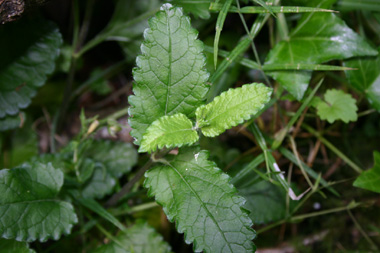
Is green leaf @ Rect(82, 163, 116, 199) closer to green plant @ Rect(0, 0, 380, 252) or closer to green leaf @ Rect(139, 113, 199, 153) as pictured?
green plant @ Rect(0, 0, 380, 252)

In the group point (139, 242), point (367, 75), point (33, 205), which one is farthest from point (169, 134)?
point (367, 75)

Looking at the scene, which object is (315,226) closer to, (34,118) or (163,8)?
(163,8)

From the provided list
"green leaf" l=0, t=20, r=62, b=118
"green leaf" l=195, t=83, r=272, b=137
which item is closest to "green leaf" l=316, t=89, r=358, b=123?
"green leaf" l=195, t=83, r=272, b=137

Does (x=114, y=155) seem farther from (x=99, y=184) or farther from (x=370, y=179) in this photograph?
(x=370, y=179)

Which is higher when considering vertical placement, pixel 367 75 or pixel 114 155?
pixel 367 75

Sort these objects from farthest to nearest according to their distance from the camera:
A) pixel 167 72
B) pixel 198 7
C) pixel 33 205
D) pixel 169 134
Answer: pixel 198 7 < pixel 33 205 < pixel 167 72 < pixel 169 134

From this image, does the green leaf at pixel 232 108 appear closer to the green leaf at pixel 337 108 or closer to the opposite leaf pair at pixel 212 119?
the opposite leaf pair at pixel 212 119
